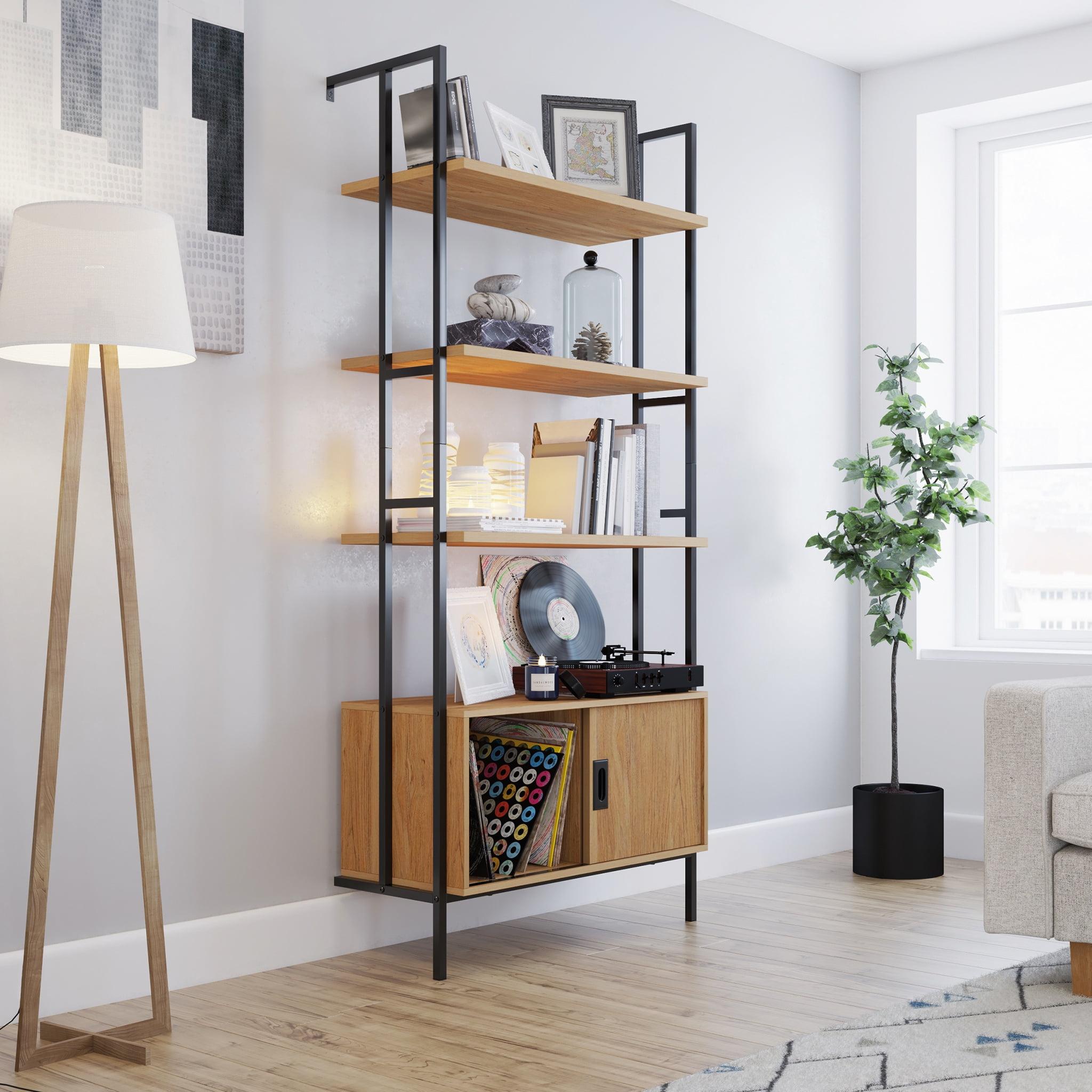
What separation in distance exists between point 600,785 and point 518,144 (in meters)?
1.48

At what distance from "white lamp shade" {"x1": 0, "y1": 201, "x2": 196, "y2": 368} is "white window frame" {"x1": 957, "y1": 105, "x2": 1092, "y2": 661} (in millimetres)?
3014

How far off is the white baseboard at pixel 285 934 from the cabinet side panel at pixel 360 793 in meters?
0.11

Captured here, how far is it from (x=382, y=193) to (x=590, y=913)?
1.86 m

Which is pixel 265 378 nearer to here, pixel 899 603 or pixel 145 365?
pixel 145 365

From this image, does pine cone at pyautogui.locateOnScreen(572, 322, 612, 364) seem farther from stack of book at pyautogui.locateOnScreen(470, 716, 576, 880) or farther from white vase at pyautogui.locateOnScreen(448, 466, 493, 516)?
stack of book at pyautogui.locateOnScreen(470, 716, 576, 880)

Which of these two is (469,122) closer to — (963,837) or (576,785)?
(576,785)

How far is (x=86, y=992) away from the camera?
2730mm

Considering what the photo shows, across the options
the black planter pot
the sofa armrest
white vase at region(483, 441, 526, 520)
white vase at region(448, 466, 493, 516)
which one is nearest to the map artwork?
white vase at region(483, 441, 526, 520)

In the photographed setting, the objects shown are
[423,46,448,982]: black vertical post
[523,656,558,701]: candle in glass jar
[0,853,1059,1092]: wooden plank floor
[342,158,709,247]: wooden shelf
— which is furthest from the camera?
[523,656,558,701]: candle in glass jar

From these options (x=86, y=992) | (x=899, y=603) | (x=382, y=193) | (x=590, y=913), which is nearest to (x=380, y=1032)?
(x=86, y=992)

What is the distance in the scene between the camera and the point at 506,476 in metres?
3.30

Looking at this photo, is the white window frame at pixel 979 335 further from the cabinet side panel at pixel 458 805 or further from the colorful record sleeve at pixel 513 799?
the cabinet side panel at pixel 458 805

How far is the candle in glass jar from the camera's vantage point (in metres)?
3.17

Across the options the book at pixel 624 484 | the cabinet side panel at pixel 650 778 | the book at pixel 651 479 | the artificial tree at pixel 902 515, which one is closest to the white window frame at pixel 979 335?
the artificial tree at pixel 902 515
